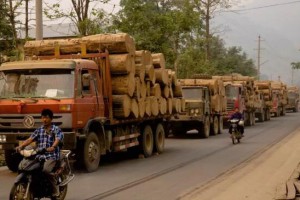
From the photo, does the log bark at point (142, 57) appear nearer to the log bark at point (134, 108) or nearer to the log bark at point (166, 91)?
the log bark at point (134, 108)

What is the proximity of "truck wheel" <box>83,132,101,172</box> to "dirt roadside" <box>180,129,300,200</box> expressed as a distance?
9.76 feet

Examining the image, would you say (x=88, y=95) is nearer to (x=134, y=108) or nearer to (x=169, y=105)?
(x=134, y=108)

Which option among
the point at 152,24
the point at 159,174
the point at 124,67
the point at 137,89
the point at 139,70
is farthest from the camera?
the point at 152,24

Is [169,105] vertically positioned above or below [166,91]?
below

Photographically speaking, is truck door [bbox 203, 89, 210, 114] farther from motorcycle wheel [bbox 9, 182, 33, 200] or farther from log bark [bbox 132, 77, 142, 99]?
motorcycle wheel [bbox 9, 182, 33, 200]

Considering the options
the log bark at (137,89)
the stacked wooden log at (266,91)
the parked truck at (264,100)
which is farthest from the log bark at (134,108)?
the stacked wooden log at (266,91)

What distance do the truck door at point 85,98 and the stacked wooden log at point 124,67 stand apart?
1138mm

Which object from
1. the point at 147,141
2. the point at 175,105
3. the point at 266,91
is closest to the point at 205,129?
the point at 175,105

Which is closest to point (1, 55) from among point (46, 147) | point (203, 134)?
point (203, 134)

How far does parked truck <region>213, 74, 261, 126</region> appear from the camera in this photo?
3039cm

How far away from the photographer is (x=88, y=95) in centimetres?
1284

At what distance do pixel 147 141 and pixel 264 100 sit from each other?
25.8 meters

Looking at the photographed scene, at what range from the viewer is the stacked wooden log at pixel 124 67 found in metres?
14.3

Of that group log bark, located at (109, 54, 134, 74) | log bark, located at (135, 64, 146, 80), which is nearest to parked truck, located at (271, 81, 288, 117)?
log bark, located at (135, 64, 146, 80)
